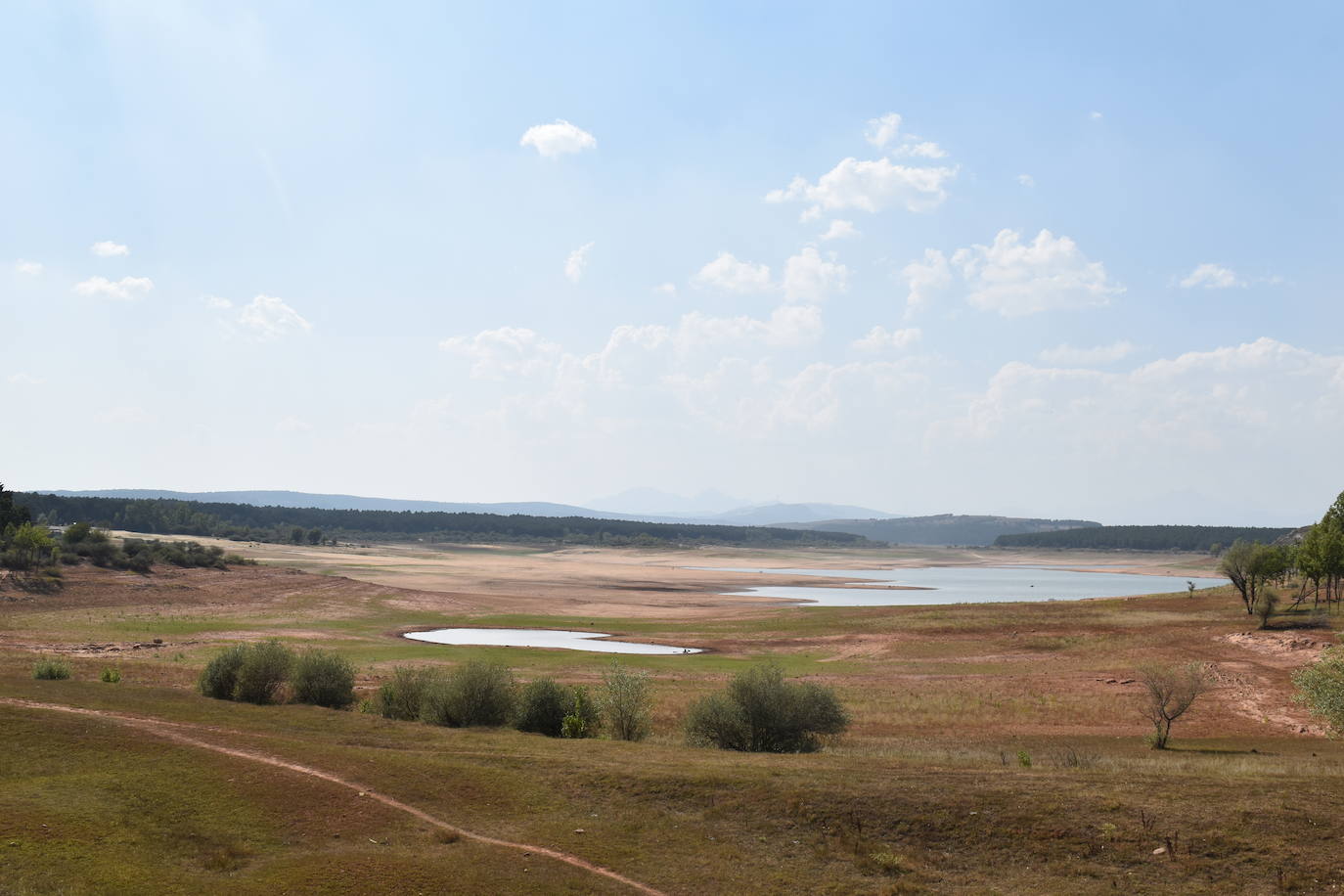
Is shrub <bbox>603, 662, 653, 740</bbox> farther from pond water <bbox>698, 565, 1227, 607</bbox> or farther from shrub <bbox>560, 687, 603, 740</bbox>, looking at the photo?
pond water <bbox>698, 565, 1227, 607</bbox>

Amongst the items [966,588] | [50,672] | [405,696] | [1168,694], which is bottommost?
[966,588]

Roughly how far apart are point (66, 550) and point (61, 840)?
10234 cm

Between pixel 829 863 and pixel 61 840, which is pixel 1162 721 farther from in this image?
pixel 61 840

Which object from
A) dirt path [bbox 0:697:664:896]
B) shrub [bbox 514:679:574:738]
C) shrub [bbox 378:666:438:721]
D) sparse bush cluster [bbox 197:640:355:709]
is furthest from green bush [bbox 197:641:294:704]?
shrub [bbox 514:679:574:738]

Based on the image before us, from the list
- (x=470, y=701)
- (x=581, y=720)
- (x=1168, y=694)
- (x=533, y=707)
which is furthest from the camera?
(x=1168, y=694)

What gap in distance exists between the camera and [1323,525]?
280 feet

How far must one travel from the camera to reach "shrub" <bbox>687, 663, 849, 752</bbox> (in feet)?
112

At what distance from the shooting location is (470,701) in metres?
35.2

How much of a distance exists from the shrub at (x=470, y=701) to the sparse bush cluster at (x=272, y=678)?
488cm

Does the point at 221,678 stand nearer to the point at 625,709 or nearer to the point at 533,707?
the point at 533,707

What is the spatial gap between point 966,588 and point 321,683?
135 meters

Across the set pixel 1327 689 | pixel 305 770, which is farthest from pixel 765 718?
pixel 1327 689

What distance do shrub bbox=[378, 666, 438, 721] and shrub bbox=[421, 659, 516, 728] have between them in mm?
738

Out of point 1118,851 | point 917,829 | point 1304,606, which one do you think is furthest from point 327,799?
point 1304,606
